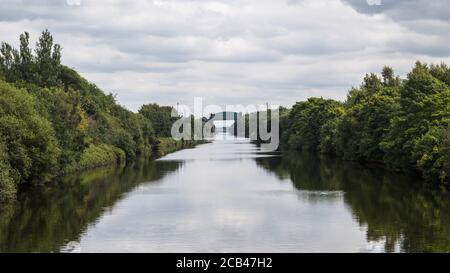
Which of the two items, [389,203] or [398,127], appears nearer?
[389,203]

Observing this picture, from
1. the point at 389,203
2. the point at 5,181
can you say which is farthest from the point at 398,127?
the point at 5,181

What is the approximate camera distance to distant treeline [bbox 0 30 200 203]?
44.3 meters

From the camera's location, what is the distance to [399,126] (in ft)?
199

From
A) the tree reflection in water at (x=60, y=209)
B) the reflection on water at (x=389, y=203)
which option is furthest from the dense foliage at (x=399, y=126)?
the tree reflection in water at (x=60, y=209)

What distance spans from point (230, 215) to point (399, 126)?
94.9ft

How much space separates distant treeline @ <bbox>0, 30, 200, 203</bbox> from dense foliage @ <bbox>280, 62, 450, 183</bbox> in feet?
95.8

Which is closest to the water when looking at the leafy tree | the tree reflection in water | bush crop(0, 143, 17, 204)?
the tree reflection in water

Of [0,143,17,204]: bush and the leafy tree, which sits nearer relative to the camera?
[0,143,17,204]: bush

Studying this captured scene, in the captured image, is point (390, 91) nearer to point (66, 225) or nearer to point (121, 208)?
point (121, 208)

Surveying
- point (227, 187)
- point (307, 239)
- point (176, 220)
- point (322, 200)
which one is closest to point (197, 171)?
point (227, 187)

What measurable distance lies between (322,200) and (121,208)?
13.7 m

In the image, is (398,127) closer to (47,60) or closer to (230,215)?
(230,215)

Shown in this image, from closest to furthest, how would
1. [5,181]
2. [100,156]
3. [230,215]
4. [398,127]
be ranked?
[230,215] → [5,181] → [398,127] → [100,156]

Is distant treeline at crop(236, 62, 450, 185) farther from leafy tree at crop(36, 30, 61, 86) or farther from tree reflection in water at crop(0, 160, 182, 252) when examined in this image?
leafy tree at crop(36, 30, 61, 86)
